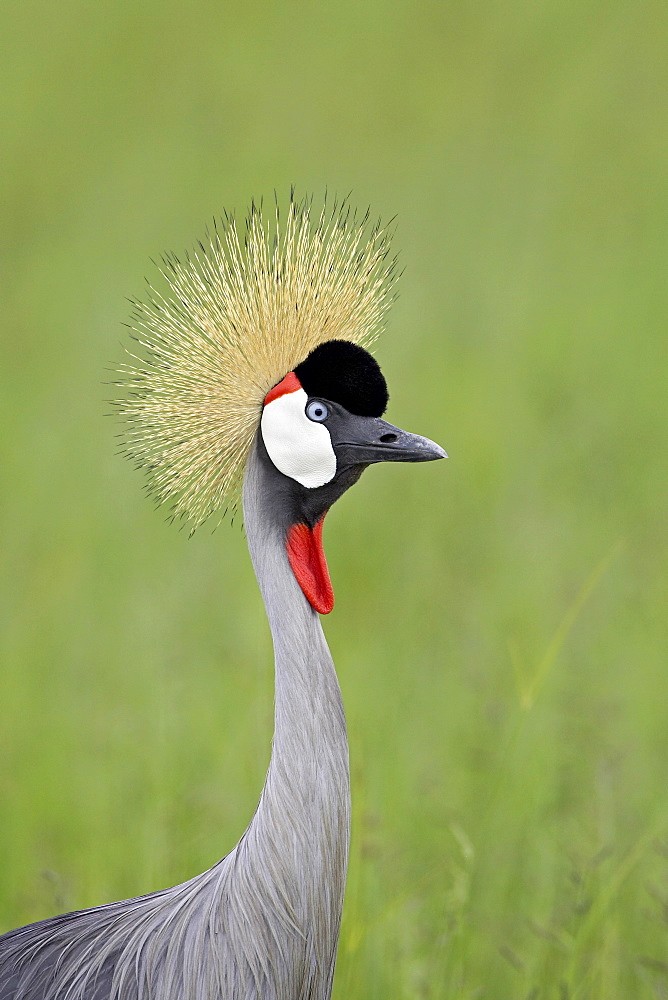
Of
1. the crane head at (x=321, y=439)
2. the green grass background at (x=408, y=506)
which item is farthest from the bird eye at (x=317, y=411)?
the green grass background at (x=408, y=506)

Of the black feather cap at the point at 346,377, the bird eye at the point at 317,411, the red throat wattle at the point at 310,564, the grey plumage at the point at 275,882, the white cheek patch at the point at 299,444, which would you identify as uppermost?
the black feather cap at the point at 346,377

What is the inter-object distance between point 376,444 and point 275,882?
1.51ft

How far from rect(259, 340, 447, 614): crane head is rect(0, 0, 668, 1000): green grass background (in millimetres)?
397

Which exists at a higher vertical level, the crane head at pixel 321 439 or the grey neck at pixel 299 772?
the crane head at pixel 321 439

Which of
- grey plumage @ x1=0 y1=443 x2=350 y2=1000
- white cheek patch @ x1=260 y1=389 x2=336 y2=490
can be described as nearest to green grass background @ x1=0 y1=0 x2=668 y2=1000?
grey plumage @ x1=0 y1=443 x2=350 y2=1000

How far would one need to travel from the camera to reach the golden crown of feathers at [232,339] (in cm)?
128

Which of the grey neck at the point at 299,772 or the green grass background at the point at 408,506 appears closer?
the grey neck at the point at 299,772

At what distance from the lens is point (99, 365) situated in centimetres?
405

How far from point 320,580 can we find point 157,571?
1.92m

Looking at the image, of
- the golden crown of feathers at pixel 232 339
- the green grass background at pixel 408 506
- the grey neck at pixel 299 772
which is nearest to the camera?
the grey neck at pixel 299 772

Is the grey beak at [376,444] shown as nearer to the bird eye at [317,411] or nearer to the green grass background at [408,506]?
the bird eye at [317,411]

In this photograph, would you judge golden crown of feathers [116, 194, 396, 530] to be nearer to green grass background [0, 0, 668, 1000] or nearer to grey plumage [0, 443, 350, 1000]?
grey plumage [0, 443, 350, 1000]

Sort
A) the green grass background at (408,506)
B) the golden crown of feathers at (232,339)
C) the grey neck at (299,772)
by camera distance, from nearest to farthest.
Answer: the grey neck at (299,772), the golden crown of feathers at (232,339), the green grass background at (408,506)

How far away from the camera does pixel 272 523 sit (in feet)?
3.99
